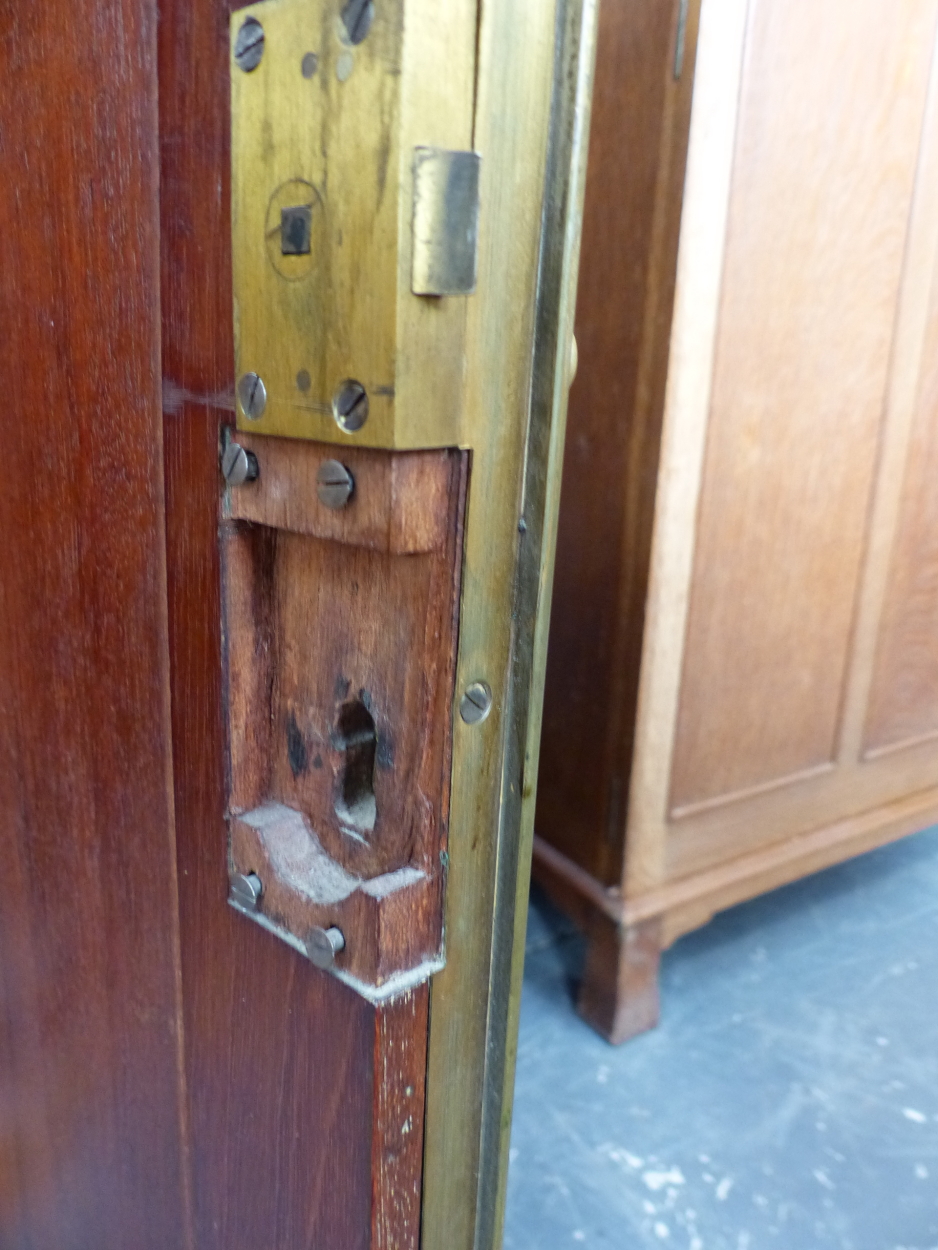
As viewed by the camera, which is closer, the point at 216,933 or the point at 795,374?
the point at 216,933

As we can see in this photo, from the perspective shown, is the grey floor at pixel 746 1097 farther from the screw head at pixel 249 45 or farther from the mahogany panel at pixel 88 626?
the screw head at pixel 249 45

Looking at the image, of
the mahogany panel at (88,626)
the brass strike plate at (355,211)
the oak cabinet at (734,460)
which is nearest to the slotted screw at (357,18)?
the brass strike plate at (355,211)

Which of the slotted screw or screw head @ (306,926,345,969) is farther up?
the slotted screw

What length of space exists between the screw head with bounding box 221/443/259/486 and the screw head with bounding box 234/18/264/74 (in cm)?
11

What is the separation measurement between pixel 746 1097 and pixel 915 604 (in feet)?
2.17

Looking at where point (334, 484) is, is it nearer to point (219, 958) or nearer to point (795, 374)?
point (219, 958)

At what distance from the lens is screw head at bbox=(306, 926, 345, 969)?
323 mm

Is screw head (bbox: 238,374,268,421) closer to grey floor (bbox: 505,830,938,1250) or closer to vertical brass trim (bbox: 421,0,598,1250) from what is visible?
vertical brass trim (bbox: 421,0,598,1250)

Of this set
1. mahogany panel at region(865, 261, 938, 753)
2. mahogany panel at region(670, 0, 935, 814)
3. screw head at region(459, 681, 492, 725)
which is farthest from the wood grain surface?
mahogany panel at region(865, 261, 938, 753)

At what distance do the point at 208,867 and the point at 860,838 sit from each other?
1165mm

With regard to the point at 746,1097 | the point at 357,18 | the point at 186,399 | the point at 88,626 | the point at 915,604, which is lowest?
the point at 746,1097

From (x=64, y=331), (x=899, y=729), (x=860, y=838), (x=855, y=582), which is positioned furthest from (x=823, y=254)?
(x=64, y=331)

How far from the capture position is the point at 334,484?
29 cm

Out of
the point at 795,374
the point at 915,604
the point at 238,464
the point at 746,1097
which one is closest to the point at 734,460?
the point at 795,374
